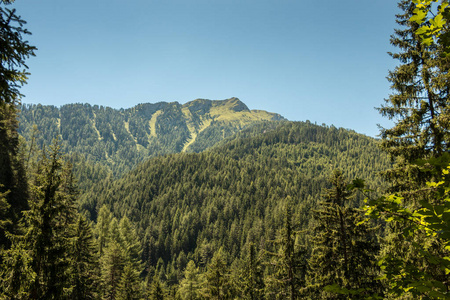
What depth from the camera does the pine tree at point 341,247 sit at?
1380 centimetres

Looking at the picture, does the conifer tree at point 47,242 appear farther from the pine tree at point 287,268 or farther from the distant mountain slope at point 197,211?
the distant mountain slope at point 197,211

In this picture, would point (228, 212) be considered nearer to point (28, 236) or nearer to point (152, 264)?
point (152, 264)

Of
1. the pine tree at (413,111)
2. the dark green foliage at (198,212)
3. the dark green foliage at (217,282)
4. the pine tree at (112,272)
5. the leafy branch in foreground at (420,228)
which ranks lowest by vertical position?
the dark green foliage at (198,212)

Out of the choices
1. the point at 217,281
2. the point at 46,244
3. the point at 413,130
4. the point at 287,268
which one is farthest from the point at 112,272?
the point at 413,130

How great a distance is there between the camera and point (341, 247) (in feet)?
47.3

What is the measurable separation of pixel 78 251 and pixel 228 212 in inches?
5469

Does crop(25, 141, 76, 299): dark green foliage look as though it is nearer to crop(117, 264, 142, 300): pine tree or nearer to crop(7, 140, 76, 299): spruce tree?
crop(7, 140, 76, 299): spruce tree

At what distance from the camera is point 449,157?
3.18 meters

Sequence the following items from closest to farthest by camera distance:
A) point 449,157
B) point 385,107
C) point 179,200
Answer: point 449,157 < point 385,107 < point 179,200

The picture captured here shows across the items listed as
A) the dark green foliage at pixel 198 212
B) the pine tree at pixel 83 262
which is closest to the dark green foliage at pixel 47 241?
the pine tree at pixel 83 262

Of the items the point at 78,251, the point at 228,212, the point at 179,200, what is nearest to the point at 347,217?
the point at 78,251

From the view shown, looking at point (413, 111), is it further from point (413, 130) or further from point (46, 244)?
point (46, 244)

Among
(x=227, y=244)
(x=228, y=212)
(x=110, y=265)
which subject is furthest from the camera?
(x=228, y=212)

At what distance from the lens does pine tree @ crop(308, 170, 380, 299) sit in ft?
45.3
